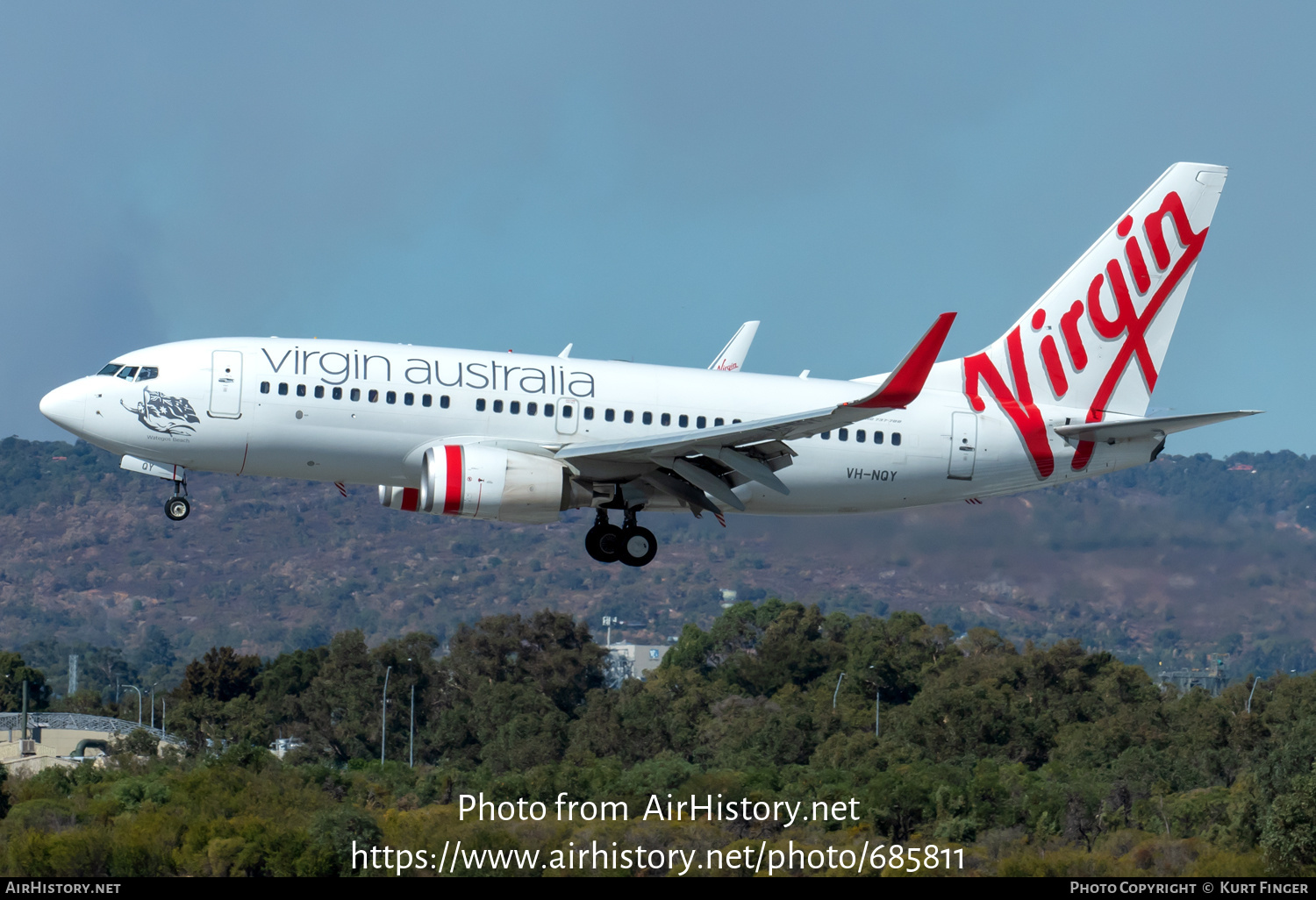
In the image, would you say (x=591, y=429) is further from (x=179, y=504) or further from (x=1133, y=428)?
(x=1133, y=428)

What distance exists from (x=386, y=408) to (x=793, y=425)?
9376 mm

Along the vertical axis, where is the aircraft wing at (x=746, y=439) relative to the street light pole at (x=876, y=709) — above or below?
above

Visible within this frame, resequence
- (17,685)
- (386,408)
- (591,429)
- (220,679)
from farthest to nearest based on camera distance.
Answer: (17,685) → (220,679) → (591,429) → (386,408)

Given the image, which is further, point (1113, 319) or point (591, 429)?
point (1113, 319)

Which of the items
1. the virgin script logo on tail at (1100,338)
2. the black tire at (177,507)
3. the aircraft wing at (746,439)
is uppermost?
the virgin script logo on tail at (1100,338)

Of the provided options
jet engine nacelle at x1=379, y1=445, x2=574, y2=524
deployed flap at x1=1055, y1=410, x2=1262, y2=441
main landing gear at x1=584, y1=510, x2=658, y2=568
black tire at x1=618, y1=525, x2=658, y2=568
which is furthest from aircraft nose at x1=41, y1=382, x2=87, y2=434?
deployed flap at x1=1055, y1=410, x2=1262, y2=441

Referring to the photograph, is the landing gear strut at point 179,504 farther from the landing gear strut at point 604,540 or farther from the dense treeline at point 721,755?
the dense treeline at point 721,755

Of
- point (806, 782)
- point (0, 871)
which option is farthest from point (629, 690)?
point (0, 871)

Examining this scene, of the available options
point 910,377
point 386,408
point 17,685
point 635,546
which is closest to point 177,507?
point 386,408

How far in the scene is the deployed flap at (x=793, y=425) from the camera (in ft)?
105

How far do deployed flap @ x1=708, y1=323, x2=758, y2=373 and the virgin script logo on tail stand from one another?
6.35 meters

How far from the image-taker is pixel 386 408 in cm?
3588

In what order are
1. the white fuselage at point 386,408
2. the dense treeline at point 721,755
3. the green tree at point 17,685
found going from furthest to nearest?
the green tree at point 17,685 → the dense treeline at point 721,755 → the white fuselage at point 386,408

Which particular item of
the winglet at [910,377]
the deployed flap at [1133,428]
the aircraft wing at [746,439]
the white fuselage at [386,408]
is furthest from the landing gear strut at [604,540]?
the deployed flap at [1133,428]
